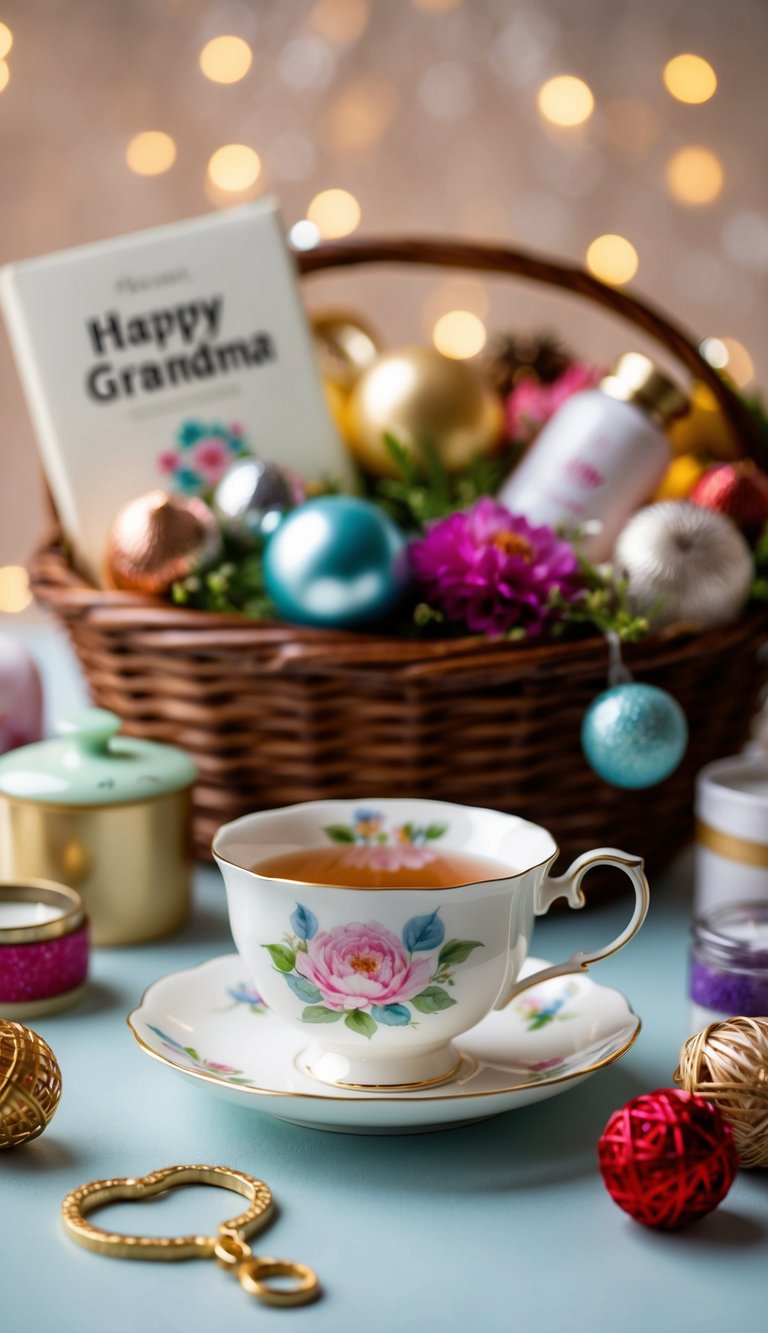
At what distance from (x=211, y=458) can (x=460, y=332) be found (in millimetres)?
756

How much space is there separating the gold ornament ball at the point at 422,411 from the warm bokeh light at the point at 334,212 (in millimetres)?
619

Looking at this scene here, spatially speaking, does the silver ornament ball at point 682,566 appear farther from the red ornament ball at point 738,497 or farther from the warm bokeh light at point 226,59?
the warm bokeh light at point 226,59

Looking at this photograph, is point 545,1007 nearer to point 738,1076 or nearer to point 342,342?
point 738,1076

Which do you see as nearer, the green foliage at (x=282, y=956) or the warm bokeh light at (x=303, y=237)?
the green foliage at (x=282, y=956)

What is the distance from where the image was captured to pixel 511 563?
0.70 meters

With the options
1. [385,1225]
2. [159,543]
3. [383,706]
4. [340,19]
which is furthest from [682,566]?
[340,19]

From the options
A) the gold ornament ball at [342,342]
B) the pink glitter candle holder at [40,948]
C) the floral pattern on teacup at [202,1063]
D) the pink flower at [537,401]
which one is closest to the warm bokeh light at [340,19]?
the gold ornament ball at [342,342]

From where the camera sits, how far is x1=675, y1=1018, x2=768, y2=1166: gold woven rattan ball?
477 millimetres

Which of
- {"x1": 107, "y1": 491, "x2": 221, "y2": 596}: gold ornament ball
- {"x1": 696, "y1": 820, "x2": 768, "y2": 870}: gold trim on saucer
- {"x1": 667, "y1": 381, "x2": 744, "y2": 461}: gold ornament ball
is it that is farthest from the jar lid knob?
{"x1": 667, "y1": 381, "x2": 744, "y2": 461}: gold ornament ball

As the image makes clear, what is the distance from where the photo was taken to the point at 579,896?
1.76 feet

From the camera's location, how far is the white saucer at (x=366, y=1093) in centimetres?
47

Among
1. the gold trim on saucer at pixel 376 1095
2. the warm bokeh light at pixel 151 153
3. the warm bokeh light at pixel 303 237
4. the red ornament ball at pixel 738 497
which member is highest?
the warm bokeh light at pixel 151 153

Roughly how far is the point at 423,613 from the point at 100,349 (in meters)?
0.30

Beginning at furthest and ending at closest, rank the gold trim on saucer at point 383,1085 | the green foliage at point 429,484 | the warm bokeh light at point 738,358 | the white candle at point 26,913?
the warm bokeh light at point 738,358
the green foliage at point 429,484
the white candle at point 26,913
the gold trim on saucer at point 383,1085
